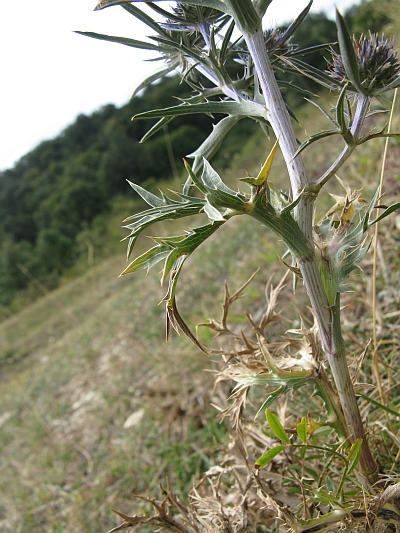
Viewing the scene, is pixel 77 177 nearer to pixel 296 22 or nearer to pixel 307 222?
pixel 296 22

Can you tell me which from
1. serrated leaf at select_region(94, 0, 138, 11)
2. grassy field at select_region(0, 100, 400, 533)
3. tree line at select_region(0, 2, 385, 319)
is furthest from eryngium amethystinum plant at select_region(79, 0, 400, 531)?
tree line at select_region(0, 2, 385, 319)

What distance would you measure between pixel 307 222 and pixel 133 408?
1.84 meters

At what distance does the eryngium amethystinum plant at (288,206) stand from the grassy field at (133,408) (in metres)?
0.33

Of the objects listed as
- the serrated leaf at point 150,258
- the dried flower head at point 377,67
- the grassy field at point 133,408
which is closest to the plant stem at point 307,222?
the dried flower head at point 377,67

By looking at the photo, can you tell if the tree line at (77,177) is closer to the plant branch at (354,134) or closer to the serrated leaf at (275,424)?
the serrated leaf at (275,424)

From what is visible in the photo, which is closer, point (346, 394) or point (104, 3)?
point (104, 3)

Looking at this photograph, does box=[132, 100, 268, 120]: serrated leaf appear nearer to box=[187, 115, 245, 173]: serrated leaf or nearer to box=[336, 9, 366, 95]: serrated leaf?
box=[187, 115, 245, 173]: serrated leaf

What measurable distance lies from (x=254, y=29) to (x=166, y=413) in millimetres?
1691

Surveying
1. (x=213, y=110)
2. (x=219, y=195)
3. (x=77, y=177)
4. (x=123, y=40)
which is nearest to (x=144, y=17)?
(x=123, y=40)

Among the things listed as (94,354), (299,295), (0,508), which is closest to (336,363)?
(299,295)

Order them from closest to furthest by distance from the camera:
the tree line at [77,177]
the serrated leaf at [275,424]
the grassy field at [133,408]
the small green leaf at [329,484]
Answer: the serrated leaf at [275,424]
the small green leaf at [329,484]
the grassy field at [133,408]
the tree line at [77,177]

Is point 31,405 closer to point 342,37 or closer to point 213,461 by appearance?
point 213,461

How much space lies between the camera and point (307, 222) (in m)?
0.66

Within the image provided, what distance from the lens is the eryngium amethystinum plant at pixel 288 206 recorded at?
1.96ft
